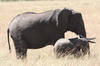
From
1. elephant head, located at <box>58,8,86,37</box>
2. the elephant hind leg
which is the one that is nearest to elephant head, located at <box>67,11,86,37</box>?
elephant head, located at <box>58,8,86,37</box>

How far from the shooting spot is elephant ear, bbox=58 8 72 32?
10.9 m

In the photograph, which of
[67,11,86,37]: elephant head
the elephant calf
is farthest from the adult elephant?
the elephant calf

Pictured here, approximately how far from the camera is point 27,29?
1078 centimetres

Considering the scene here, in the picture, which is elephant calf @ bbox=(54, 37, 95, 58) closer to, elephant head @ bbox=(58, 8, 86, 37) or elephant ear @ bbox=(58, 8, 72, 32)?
elephant ear @ bbox=(58, 8, 72, 32)

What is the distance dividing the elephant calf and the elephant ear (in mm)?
582

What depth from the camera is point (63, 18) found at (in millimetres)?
11023

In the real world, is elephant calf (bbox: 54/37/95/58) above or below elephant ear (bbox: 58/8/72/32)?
Result: below

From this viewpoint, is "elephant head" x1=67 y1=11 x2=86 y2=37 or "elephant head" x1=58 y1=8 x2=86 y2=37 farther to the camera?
"elephant head" x1=67 y1=11 x2=86 y2=37

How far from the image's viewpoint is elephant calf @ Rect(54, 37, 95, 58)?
33.4 feet

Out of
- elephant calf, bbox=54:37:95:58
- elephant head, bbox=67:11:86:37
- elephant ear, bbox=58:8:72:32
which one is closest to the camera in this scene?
elephant calf, bbox=54:37:95:58

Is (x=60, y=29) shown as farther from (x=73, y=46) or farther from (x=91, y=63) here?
(x=91, y=63)

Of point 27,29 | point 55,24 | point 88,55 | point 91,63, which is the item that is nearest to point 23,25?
point 27,29

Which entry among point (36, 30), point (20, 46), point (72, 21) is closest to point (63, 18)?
point (72, 21)

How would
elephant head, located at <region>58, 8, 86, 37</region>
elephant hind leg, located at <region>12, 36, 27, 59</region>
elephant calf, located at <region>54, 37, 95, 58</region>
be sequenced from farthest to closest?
elephant head, located at <region>58, 8, 86, 37</region> → elephant hind leg, located at <region>12, 36, 27, 59</region> → elephant calf, located at <region>54, 37, 95, 58</region>
